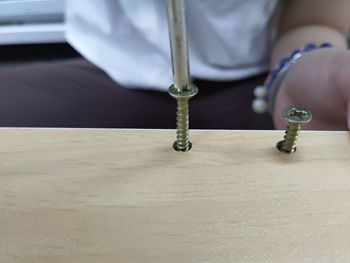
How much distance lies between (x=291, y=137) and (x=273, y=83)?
23 centimetres

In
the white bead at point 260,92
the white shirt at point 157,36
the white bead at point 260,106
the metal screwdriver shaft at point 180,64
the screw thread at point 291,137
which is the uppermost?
the metal screwdriver shaft at point 180,64

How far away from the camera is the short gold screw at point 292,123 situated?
0.23 m

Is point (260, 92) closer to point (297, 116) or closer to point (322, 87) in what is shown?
point (322, 87)

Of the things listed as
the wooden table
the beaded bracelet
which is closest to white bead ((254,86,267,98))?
the beaded bracelet

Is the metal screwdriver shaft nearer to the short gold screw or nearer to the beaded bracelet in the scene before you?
the short gold screw

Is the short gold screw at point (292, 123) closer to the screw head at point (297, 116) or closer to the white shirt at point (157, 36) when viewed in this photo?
the screw head at point (297, 116)

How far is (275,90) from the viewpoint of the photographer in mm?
457

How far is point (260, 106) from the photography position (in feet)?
1.62

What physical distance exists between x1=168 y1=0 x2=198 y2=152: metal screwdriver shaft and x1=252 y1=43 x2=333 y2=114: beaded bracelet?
0.23m

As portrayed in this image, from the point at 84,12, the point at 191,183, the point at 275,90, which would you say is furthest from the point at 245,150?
the point at 84,12

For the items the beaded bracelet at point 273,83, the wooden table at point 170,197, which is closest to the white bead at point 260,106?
the beaded bracelet at point 273,83

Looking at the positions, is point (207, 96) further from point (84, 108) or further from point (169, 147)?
point (169, 147)

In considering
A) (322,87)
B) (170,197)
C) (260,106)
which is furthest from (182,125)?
(260,106)

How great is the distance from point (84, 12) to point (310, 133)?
1.18 ft
